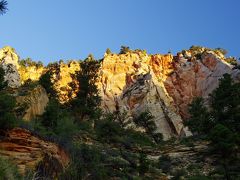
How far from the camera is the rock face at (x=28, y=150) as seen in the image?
1495 centimetres

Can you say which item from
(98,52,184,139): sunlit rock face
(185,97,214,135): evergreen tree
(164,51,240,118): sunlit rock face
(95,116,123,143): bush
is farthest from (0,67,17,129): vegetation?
(164,51,240,118): sunlit rock face

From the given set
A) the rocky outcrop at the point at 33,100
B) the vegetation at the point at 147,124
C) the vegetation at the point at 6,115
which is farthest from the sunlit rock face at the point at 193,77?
the vegetation at the point at 6,115

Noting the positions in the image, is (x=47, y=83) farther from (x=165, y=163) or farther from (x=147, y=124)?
(x=165, y=163)

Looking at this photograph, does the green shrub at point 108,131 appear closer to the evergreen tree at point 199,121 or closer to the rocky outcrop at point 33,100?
the rocky outcrop at point 33,100

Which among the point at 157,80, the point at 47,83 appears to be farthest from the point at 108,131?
the point at 157,80

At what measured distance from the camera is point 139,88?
67.9 meters

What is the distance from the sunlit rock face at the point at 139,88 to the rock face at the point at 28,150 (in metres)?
43.2

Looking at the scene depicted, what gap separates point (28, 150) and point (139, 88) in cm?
5256

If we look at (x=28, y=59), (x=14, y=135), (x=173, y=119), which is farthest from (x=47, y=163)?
(x=28, y=59)

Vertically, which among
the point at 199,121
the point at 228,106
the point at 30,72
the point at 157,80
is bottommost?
the point at 228,106

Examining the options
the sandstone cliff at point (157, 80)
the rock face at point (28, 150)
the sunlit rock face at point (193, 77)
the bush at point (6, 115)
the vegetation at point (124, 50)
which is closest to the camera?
the rock face at point (28, 150)

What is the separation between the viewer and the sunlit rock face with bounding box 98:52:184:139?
208 ft

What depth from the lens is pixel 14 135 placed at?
16.3m

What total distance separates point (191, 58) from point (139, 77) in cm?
1401
